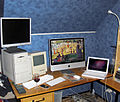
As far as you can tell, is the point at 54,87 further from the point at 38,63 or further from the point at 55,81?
the point at 38,63

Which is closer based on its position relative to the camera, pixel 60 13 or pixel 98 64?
pixel 60 13

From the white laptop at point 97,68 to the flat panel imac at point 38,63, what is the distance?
0.69 meters

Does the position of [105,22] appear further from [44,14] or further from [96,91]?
[96,91]

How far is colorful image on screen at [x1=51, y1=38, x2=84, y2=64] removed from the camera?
8.03 ft

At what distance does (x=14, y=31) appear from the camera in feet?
6.81

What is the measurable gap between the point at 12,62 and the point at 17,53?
5.5 inches

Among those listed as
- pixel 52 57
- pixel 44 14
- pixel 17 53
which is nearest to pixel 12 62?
pixel 17 53

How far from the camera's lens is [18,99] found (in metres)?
1.76

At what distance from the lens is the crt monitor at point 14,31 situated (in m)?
1.96

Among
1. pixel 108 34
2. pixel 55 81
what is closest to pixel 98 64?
pixel 108 34

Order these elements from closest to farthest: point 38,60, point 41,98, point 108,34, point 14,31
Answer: point 41,98
point 14,31
point 38,60
point 108,34

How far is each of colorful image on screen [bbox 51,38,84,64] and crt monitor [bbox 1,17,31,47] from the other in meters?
0.47

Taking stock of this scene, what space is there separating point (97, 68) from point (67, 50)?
0.61 m

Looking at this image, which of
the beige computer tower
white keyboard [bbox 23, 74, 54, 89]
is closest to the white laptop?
white keyboard [bbox 23, 74, 54, 89]
